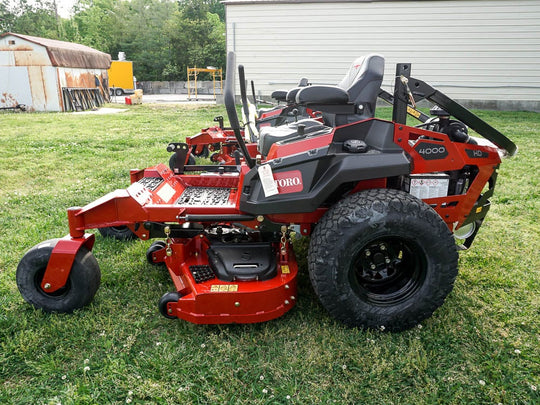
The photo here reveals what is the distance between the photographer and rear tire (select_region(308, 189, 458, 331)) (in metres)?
2.68

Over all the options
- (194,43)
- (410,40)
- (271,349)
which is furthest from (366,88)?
(194,43)

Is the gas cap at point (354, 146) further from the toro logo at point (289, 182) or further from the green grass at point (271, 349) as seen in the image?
the green grass at point (271, 349)

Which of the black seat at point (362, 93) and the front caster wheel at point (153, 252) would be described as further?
the front caster wheel at point (153, 252)

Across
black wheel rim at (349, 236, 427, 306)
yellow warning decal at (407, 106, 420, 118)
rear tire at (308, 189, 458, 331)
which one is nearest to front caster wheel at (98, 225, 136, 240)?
rear tire at (308, 189, 458, 331)

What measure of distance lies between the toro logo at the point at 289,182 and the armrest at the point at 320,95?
0.57 meters

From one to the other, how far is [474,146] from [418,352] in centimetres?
150

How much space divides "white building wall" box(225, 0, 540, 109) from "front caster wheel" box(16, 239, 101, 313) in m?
15.2

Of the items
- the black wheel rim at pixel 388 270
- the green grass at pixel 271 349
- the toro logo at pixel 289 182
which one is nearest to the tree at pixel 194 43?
the green grass at pixel 271 349

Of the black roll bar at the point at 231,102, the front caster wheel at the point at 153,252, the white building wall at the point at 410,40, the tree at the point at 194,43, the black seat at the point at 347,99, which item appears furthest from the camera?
the tree at the point at 194,43

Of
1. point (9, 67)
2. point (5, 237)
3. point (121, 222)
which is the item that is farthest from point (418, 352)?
point (9, 67)

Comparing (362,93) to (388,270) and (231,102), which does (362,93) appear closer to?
(231,102)

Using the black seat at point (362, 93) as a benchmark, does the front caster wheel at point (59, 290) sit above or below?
below

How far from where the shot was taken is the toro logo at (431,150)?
2.94 metres

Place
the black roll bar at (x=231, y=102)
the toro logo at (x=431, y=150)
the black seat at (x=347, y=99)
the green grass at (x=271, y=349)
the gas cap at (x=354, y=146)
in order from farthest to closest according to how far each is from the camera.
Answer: the black seat at (x=347, y=99) → the toro logo at (x=431, y=150) → the gas cap at (x=354, y=146) → the black roll bar at (x=231, y=102) → the green grass at (x=271, y=349)
